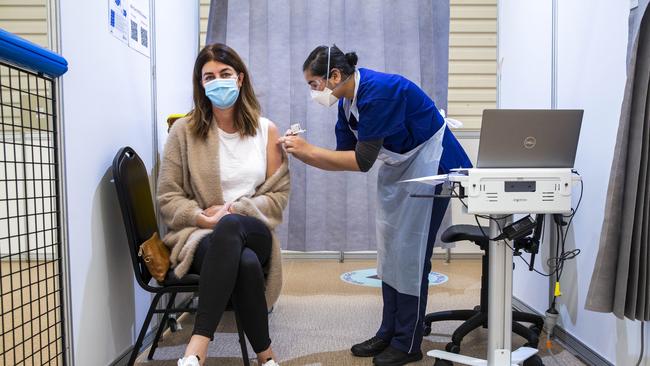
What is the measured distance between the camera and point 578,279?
6.81 ft

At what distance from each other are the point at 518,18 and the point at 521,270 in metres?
1.31

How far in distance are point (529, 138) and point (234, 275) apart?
1.00m

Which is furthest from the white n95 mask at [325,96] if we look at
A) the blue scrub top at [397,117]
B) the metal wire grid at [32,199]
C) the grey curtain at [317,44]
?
the grey curtain at [317,44]

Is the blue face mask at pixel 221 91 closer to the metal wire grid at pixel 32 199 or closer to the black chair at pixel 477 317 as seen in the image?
the metal wire grid at pixel 32 199

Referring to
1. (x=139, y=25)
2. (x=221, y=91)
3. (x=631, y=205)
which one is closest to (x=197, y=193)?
(x=221, y=91)

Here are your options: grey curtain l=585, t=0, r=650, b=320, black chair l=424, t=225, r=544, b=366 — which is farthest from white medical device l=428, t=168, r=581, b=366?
black chair l=424, t=225, r=544, b=366

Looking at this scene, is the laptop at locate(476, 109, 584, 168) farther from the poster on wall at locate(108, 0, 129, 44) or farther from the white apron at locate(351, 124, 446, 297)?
the poster on wall at locate(108, 0, 129, 44)

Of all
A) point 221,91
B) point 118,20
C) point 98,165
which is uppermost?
point 118,20

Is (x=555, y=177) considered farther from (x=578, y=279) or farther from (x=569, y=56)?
(x=569, y=56)

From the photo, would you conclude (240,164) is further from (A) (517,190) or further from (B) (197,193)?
(A) (517,190)

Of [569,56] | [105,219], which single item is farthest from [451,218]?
[105,219]

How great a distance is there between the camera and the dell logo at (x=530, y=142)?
1.50 meters

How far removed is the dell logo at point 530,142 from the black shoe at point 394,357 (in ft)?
3.15

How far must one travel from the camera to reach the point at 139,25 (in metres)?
2.15
